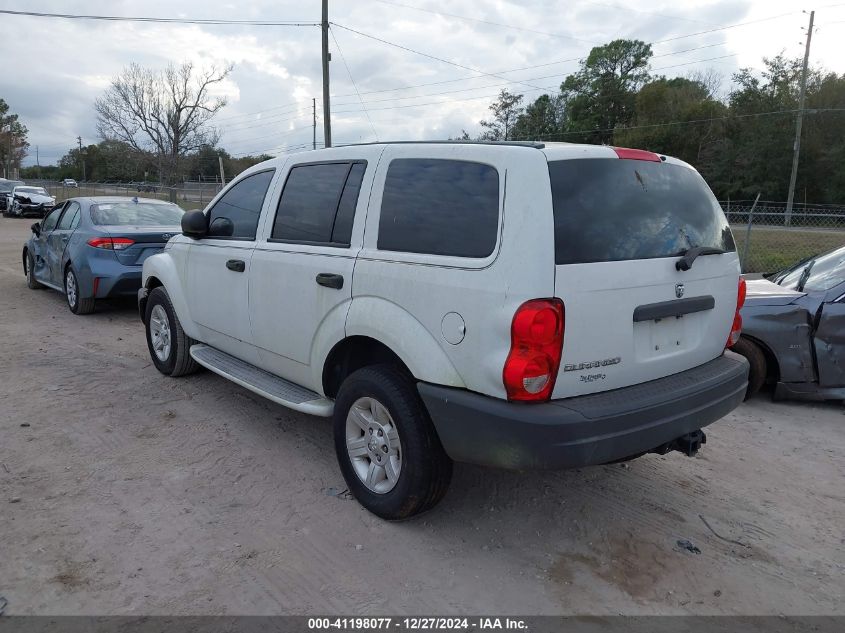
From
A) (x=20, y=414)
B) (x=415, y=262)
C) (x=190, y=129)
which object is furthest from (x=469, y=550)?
(x=190, y=129)

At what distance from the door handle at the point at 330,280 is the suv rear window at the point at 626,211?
1.28 metres

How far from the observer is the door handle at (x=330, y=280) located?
3.47 meters

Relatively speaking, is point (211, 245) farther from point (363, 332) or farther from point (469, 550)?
point (469, 550)

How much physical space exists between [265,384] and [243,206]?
1.33 m

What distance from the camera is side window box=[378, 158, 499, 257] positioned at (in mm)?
2887

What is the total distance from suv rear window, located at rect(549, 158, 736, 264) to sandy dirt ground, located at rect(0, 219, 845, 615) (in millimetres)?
1476

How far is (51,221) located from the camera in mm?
9352

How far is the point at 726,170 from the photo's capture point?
48156mm

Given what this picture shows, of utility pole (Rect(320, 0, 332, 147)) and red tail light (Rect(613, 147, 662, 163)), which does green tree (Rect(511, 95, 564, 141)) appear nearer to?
utility pole (Rect(320, 0, 332, 147))

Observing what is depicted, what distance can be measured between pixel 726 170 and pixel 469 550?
52.0m

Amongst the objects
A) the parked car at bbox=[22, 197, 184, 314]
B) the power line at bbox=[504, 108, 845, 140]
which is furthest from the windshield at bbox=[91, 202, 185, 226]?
the power line at bbox=[504, 108, 845, 140]

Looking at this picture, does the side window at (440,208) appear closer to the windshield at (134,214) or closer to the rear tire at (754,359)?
the rear tire at (754,359)

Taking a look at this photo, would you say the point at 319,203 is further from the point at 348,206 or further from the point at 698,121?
the point at 698,121

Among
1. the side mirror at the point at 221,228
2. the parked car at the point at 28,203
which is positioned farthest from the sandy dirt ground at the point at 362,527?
the parked car at the point at 28,203
